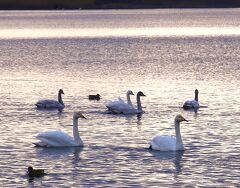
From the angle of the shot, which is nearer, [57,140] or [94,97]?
[57,140]

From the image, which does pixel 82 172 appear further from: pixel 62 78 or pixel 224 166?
pixel 62 78

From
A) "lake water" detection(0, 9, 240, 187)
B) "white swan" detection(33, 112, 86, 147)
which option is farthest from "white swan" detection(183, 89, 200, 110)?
"white swan" detection(33, 112, 86, 147)

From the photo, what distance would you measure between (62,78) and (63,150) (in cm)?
2524

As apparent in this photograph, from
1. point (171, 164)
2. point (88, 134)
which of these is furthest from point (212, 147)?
point (88, 134)

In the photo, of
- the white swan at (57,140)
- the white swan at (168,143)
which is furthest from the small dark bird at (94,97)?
the white swan at (168,143)

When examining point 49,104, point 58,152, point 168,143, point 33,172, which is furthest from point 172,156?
point 49,104

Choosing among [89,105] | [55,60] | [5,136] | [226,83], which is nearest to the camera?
[5,136]

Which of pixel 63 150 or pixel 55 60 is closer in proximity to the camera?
pixel 63 150

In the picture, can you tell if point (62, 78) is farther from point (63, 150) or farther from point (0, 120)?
point (63, 150)

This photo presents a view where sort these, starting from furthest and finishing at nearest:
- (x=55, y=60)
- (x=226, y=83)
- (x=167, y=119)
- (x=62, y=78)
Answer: (x=55, y=60) → (x=62, y=78) → (x=226, y=83) → (x=167, y=119)

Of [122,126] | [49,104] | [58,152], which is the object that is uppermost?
[49,104]

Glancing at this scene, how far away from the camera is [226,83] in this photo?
4769cm

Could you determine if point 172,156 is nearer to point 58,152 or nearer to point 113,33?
point 58,152

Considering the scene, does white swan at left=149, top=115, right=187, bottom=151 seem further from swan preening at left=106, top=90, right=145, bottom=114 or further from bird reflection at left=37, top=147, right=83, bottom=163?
swan preening at left=106, top=90, right=145, bottom=114
